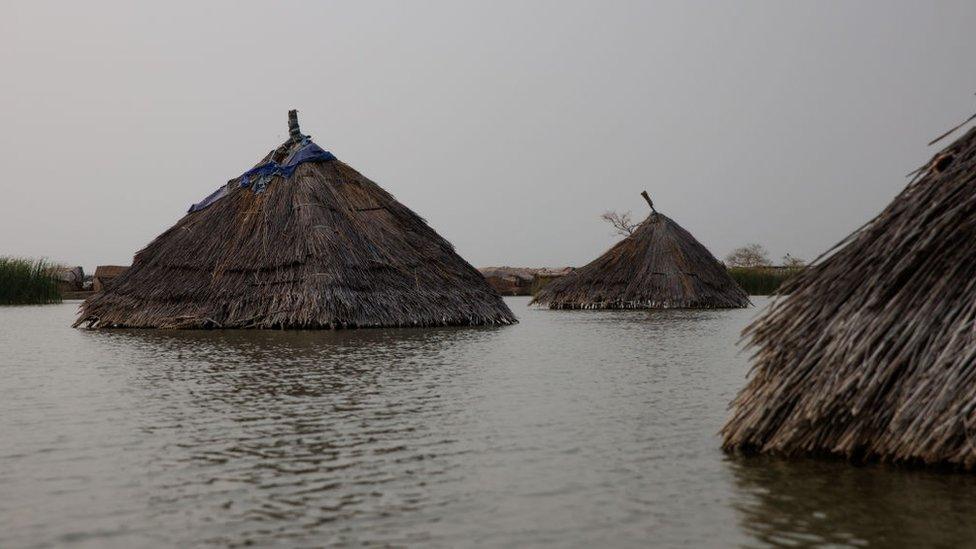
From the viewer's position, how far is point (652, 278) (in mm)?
26422

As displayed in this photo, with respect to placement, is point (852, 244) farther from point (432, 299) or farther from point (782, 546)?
point (432, 299)

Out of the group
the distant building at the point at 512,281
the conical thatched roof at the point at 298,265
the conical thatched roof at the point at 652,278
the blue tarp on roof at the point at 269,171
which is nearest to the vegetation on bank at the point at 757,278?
the conical thatched roof at the point at 652,278

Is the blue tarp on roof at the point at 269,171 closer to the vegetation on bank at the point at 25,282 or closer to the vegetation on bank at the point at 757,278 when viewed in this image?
the vegetation on bank at the point at 25,282

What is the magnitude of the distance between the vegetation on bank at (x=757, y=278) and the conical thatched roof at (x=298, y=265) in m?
18.3

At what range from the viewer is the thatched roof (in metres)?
4.52

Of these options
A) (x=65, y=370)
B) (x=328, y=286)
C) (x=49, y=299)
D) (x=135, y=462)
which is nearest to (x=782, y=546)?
(x=135, y=462)

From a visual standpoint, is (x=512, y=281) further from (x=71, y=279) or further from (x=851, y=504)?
(x=851, y=504)

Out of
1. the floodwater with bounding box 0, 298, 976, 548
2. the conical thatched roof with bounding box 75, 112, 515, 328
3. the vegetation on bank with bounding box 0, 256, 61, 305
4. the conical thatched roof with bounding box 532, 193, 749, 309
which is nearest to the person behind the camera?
the floodwater with bounding box 0, 298, 976, 548

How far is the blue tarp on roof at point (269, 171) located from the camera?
17.8 m

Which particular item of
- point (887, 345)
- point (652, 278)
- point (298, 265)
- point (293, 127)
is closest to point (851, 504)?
point (887, 345)

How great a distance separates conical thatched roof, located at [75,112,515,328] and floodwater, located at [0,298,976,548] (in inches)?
242

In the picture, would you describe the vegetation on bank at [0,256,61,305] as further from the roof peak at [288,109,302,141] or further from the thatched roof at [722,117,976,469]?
the thatched roof at [722,117,976,469]

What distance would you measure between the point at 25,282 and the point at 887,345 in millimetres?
29717

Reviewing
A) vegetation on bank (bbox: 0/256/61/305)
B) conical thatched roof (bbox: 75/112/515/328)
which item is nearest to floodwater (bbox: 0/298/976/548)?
conical thatched roof (bbox: 75/112/515/328)
